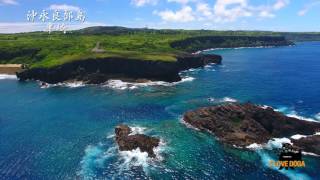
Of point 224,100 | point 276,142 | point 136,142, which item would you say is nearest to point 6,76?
point 224,100

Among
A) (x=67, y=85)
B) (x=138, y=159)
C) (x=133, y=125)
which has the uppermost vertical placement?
(x=67, y=85)

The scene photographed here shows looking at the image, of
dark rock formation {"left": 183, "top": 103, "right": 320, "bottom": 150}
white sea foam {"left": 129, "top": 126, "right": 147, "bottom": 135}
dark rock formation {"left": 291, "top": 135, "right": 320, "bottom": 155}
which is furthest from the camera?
white sea foam {"left": 129, "top": 126, "right": 147, "bottom": 135}

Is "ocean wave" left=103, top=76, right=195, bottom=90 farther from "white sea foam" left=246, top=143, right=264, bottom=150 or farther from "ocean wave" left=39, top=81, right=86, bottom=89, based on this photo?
"white sea foam" left=246, top=143, right=264, bottom=150

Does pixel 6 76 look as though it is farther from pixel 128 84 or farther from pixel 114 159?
pixel 114 159

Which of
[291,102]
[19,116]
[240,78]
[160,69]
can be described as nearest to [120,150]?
[19,116]

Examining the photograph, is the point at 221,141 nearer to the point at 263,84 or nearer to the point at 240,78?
the point at 263,84

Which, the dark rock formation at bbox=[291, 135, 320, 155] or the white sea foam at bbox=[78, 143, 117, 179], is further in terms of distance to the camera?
the dark rock formation at bbox=[291, 135, 320, 155]

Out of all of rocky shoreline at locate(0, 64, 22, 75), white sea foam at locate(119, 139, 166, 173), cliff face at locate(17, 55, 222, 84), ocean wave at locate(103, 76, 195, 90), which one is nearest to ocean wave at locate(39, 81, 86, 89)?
cliff face at locate(17, 55, 222, 84)

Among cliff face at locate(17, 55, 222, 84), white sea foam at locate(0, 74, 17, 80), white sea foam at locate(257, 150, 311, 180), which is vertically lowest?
white sea foam at locate(257, 150, 311, 180)
